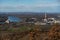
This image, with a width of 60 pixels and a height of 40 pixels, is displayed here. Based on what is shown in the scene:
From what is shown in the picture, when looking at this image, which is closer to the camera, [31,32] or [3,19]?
[31,32]

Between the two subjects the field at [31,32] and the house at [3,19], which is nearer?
the field at [31,32]

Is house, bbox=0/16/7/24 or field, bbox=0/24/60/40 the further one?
house, bbox=0/16/7/24

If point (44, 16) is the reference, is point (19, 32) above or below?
below

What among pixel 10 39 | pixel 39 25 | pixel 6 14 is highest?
pixel 6 14

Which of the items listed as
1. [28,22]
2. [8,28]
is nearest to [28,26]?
[28,22]

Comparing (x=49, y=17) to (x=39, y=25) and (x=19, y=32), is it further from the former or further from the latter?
(x=19, y=32)

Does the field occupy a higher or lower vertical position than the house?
lower

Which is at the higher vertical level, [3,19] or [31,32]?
[3,19]

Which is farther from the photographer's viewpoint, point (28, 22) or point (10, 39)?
point (28, 22)
